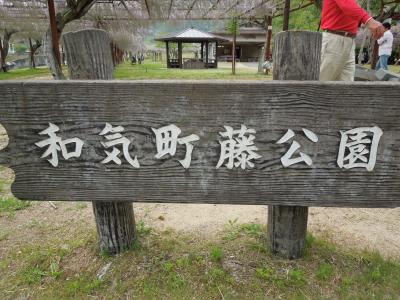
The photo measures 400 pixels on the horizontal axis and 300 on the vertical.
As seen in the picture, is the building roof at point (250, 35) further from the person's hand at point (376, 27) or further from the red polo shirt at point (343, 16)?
the person's hand at point (376, 27)

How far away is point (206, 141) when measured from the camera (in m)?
1.42

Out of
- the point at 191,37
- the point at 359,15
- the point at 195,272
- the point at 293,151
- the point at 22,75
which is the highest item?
the point at 191,37

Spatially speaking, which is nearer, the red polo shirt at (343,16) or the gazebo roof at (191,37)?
the red polo shirt at (343,16)

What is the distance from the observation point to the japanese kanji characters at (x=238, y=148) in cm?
140

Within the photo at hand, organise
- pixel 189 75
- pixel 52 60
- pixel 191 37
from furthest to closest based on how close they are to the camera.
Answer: pixel 191 37, pixel 189 75, pixel 52 60

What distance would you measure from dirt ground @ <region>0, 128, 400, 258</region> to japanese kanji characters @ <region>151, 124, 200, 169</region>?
43.9 inches

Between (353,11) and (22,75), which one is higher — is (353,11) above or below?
above

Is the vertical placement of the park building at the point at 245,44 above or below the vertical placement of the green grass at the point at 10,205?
above

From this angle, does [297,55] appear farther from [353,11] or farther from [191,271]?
[191,271]

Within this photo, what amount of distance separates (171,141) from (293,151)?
551mm

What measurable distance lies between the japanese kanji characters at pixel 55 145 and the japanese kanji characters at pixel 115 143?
0.40 feet

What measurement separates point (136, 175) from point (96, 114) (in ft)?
1.10

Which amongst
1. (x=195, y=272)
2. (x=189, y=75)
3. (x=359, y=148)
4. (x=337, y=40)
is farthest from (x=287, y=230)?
(x=189, y=75)

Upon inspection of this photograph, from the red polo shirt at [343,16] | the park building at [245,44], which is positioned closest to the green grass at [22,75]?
the red polo shirt at [343,16]
